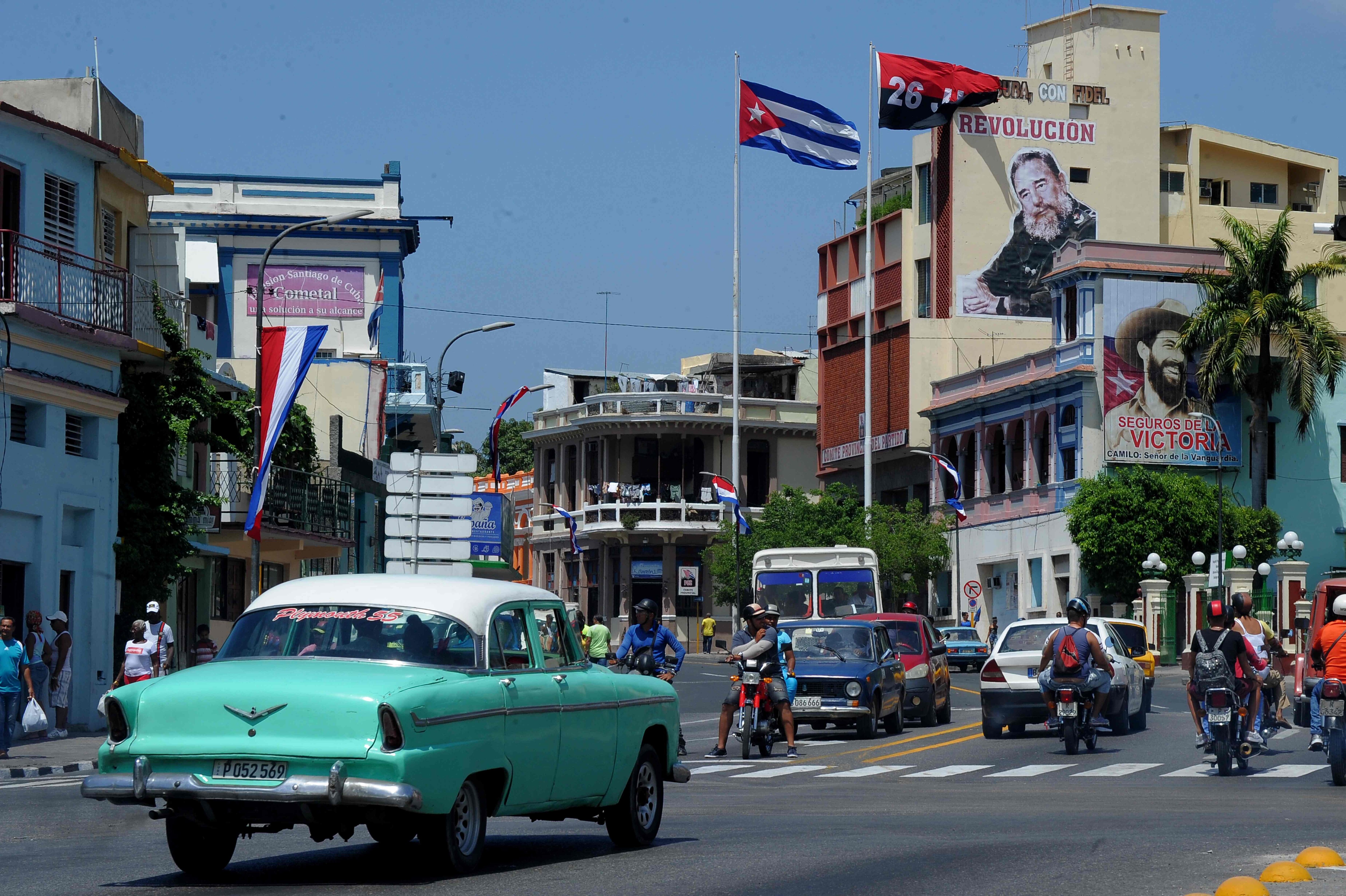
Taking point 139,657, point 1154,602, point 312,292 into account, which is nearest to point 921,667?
point 139,657

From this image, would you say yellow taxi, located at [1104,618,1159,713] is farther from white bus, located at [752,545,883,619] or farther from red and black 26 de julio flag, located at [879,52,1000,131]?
red and black 26 de julio flag, located at [879,52,1000,131]

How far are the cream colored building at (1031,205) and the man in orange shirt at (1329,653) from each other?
5922cm

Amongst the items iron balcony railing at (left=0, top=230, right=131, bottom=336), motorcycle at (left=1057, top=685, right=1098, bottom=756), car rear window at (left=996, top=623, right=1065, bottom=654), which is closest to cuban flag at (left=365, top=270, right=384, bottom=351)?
iron balcony railing at (left=0, top=230, right=131, bottom=336)

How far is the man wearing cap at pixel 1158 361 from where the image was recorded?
67875 mm

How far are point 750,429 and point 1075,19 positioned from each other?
84.8 feet

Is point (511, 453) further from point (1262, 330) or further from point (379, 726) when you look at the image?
point (379, 726)

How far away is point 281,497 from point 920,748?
2070 cm

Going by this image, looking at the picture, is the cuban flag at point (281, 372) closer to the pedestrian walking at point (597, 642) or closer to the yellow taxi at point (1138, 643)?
the pedestrian walking at point (597, 642)

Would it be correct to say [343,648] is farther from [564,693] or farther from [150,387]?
[150,387]

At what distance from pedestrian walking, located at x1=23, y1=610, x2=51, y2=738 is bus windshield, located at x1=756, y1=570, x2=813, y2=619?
15.7m

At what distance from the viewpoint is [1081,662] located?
23.4 m

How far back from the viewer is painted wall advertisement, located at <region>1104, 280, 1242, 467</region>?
6750 cm

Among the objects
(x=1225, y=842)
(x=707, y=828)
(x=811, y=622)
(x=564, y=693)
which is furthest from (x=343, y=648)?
(x=811, y=622)

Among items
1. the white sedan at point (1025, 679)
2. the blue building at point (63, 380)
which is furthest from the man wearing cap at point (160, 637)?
the white sedan at point (1025, 679)
